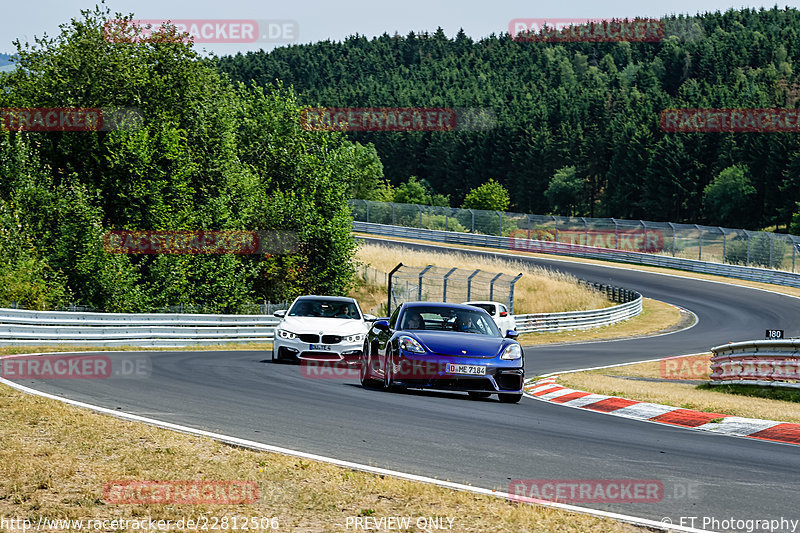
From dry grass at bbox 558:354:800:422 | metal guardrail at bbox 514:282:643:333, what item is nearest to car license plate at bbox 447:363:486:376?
dry grass at bbox 558:354:800:422

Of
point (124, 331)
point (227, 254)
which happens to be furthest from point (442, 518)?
point (227, 254)

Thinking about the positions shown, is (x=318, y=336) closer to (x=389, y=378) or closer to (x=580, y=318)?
(x=389, y=378)

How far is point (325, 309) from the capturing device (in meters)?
19.0

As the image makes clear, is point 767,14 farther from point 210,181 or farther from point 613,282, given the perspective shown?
point 210,181

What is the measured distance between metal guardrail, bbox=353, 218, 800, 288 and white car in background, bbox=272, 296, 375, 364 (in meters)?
41.5

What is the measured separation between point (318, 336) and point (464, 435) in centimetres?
863

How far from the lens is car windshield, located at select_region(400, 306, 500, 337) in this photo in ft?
43.5

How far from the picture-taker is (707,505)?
20.9 ft

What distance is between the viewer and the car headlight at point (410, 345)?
12.3 m

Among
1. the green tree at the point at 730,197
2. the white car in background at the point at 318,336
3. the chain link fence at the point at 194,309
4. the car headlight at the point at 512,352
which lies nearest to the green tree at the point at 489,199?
the green tree at the point at 730,197

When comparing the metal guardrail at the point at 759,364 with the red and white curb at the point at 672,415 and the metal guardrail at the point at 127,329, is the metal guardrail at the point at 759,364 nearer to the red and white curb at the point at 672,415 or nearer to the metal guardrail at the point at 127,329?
the red and white curb at the point at 672,415

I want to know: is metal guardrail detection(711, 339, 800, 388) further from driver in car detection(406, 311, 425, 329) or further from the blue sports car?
driver in car detection(406, 311, 425, 329)

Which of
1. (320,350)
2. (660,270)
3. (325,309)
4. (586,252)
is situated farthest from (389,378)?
(586,252)

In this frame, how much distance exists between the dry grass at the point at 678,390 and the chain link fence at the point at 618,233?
31620 mm
